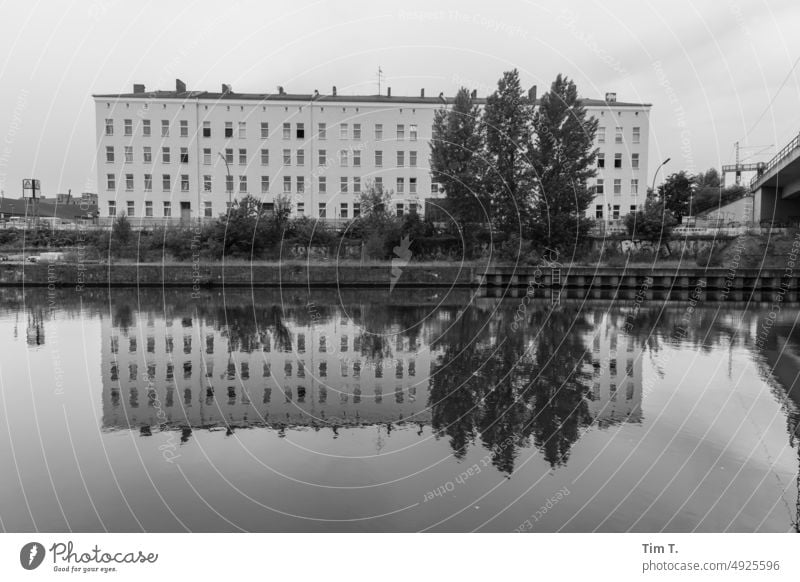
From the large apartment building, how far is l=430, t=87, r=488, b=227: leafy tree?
917 cm

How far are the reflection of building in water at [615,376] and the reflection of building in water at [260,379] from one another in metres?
3.74

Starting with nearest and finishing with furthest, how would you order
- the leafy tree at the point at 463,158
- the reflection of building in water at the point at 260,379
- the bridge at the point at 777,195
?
the reflection of building in water at the point at 260,379 < the bridge at the point at 777,195 < the leafy tree at the point at 463,158

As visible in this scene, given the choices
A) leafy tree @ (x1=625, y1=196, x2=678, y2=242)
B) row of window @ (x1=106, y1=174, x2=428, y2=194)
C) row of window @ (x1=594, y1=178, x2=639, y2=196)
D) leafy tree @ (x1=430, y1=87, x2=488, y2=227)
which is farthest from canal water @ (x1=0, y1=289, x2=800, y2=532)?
row of window @ (x1=594, y1=178, x2=639, y2=196)

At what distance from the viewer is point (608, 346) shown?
64.6 feet

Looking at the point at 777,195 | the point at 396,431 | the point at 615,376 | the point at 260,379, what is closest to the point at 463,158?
the point at 777,195

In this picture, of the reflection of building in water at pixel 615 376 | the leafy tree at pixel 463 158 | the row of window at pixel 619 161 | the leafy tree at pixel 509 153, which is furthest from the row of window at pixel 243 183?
the reflection of building in water at pixel 615 376

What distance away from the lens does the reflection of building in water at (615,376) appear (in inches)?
461

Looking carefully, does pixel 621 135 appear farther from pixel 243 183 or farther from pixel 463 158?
pixel 243 183

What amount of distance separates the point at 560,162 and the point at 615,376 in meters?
33.1

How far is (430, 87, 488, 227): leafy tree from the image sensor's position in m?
45.9

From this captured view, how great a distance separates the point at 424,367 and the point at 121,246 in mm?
36875

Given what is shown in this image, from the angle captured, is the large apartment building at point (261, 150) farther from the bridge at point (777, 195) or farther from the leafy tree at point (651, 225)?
the bridge at point (777, 195)

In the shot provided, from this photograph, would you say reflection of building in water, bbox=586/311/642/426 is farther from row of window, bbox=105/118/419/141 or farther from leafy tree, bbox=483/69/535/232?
row of window, bbox=105/118/419/141

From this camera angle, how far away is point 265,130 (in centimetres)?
5634
